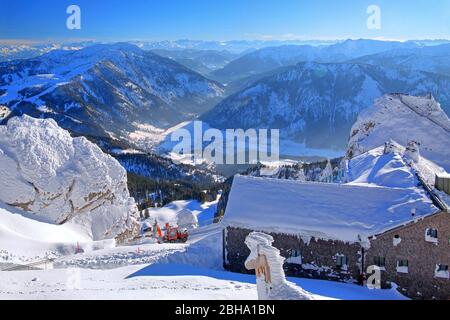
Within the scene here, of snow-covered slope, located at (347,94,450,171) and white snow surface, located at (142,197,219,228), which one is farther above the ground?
snow-covered slope, located at (347,94,450,171)

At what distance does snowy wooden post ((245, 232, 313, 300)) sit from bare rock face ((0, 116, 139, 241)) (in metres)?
45.3

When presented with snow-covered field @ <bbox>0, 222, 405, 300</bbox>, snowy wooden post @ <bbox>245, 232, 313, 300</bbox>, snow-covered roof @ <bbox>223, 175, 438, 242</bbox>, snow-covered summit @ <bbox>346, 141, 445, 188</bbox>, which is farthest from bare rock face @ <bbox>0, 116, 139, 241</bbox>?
snowy wooden post @ <bbox>245, 232, 313, 300</bbox>

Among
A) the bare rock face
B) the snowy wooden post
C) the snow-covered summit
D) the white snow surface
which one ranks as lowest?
the white snow surface

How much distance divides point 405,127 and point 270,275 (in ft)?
191

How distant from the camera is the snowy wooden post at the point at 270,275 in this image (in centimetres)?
1244

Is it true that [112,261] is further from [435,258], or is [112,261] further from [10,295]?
[435,258]

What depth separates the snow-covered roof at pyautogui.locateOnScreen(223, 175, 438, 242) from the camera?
30438 millimetres

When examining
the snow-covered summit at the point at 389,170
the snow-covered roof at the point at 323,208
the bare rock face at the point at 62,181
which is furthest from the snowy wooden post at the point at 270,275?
the bare rock face at the point at 62,181

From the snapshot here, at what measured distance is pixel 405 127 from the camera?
66.0m

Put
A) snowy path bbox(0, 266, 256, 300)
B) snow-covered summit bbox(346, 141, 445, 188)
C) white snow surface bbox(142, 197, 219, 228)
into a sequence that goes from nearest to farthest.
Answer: snowy path bbox(0, 266, 256, 300) < snow-covered summit bbox(346, 141, 445, 188) < white snow surface bbox(142, 197, 219, 228)

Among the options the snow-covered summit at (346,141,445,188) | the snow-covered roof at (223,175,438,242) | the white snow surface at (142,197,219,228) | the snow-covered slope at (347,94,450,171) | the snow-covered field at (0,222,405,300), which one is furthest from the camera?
the white snow surface at (142,197,219,228)

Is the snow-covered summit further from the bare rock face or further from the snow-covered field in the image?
the bare rock face

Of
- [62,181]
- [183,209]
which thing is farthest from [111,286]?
[183,209]
